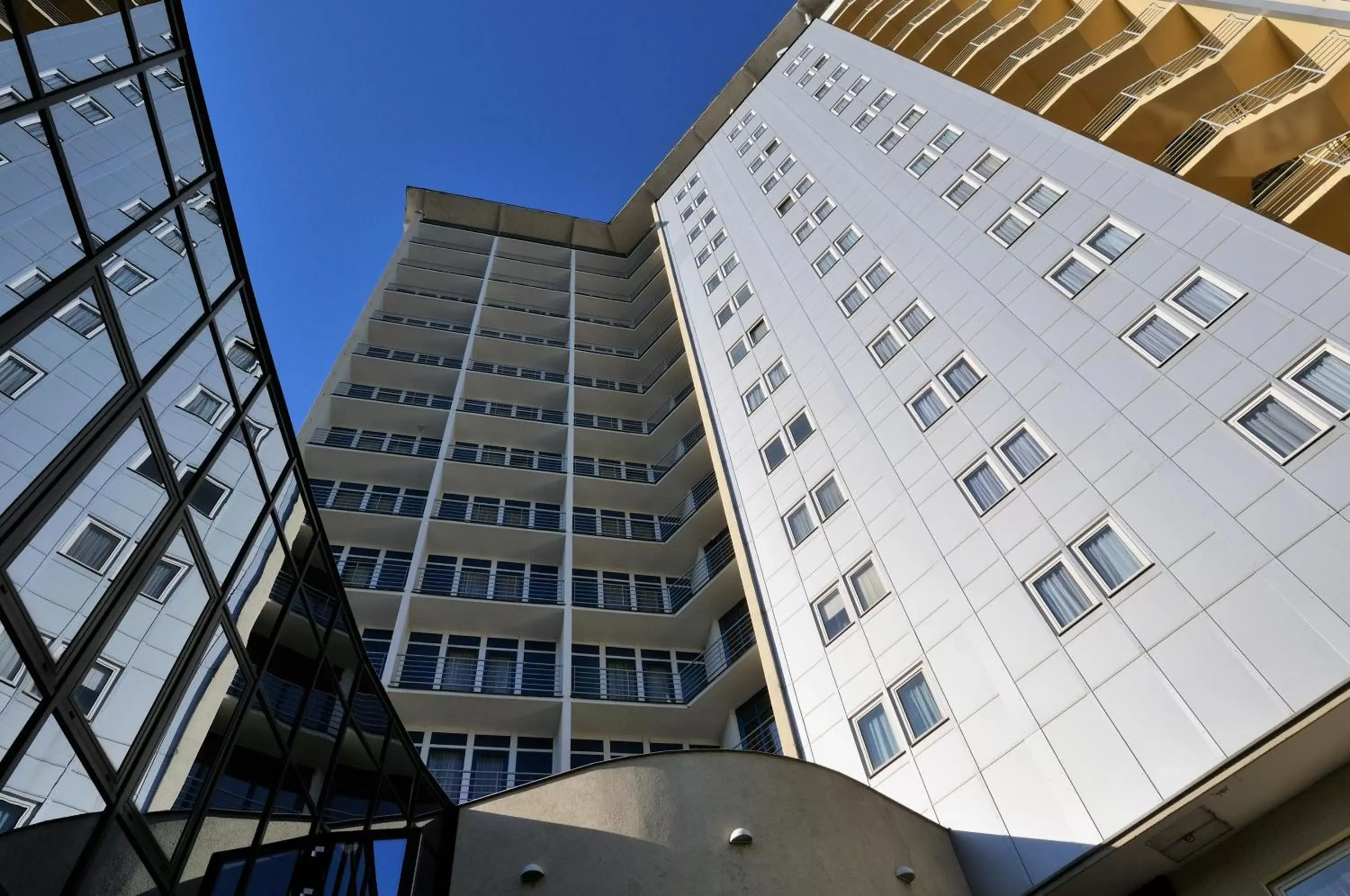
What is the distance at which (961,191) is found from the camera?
22141 mm

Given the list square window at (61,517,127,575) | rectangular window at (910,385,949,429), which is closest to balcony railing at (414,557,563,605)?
rectangular window at (910,385,949,429)

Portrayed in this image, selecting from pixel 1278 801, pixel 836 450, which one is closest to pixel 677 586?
pixel 836 450

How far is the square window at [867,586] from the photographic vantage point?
14.8 m

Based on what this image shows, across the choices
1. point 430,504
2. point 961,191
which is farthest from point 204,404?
point 961,191

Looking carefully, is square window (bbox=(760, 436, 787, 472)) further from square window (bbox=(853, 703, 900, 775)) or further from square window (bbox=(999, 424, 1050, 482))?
square window (bbox=(853, 703, 900, 775))

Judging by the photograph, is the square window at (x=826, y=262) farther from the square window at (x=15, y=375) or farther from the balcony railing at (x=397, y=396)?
the square window at (x=15, y=375)

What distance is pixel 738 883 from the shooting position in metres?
9.62

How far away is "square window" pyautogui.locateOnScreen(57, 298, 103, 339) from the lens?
5.20 m

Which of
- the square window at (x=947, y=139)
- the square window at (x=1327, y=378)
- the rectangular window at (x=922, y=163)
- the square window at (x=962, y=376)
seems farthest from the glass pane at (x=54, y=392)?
the square window at (x=947, y=139)

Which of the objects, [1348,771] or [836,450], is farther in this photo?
[836,450]

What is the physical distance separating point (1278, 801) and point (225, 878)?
1020cm

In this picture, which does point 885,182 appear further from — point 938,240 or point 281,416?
point 281,416

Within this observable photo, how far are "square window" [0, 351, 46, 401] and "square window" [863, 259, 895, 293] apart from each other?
1922 cm

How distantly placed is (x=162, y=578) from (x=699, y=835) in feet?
21.5
